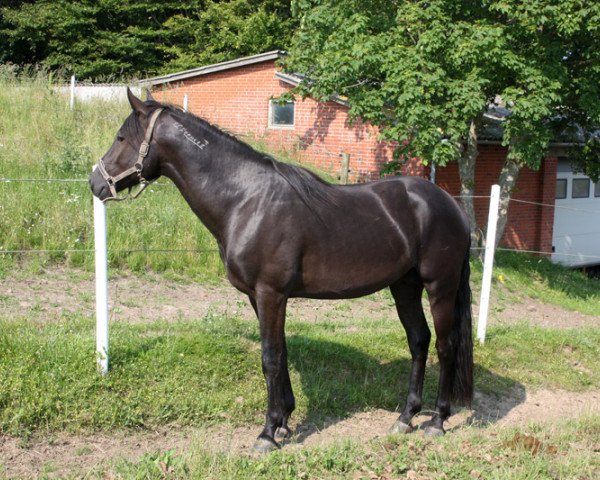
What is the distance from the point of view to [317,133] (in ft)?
59.0

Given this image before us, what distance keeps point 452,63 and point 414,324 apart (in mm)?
6590

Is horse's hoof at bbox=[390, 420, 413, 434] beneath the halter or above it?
beneath

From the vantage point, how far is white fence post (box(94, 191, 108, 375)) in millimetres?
5766

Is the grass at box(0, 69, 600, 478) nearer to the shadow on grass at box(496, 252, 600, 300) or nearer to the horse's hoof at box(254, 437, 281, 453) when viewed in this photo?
the horse's hoof at box(254, 437, 281, 453)

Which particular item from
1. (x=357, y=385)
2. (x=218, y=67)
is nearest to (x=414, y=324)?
(x=357, y=385)

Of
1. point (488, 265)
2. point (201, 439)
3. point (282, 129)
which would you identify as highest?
point (282, 129)

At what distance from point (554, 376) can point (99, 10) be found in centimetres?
2831

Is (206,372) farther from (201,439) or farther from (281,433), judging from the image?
(201,439)

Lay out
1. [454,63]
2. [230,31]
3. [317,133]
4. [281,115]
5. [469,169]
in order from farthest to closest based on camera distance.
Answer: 1. [230,31]
2. [281,115]
3. [317,133]
4. [469,169]
5. [454,63]

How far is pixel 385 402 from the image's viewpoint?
6.47m

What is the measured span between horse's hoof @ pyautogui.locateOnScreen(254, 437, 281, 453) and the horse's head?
2030 millimetres

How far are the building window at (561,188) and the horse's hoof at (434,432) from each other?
15.0m

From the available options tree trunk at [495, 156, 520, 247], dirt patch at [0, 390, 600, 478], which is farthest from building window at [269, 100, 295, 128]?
dirt patch at [0, 390, 600, 478]

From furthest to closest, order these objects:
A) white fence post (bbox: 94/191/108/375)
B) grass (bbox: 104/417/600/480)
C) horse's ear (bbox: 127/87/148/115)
→ white fence post (bbox: 94/191/108/375), horse's ear (bbox: 127/87/148/115), grass (bbox: 104/417/600/480)
